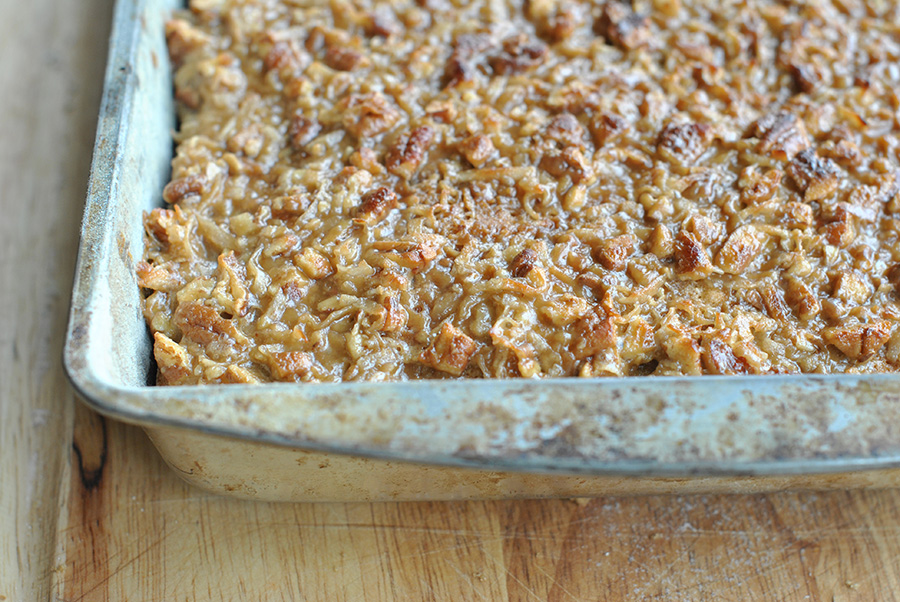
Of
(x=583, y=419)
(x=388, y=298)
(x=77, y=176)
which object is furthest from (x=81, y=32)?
(x=583, y=419)

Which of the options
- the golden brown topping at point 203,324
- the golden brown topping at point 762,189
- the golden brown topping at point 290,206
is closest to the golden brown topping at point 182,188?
the golden brown topping at point 290,206

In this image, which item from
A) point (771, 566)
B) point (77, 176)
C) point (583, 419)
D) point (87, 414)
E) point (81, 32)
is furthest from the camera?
point (81, 32)

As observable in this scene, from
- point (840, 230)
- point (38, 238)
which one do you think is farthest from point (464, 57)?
point (38, 238)

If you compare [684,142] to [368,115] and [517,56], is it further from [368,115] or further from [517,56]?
[368,115]

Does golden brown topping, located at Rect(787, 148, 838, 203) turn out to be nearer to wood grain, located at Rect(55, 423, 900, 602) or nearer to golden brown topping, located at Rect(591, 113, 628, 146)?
golden brown topping, located at Rect(591, 113, 628, 146)

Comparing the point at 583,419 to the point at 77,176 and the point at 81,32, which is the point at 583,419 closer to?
the point at 77,176

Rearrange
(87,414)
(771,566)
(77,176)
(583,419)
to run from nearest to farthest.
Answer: (583,419)
(771,566)
(87,414)
(77,176)
